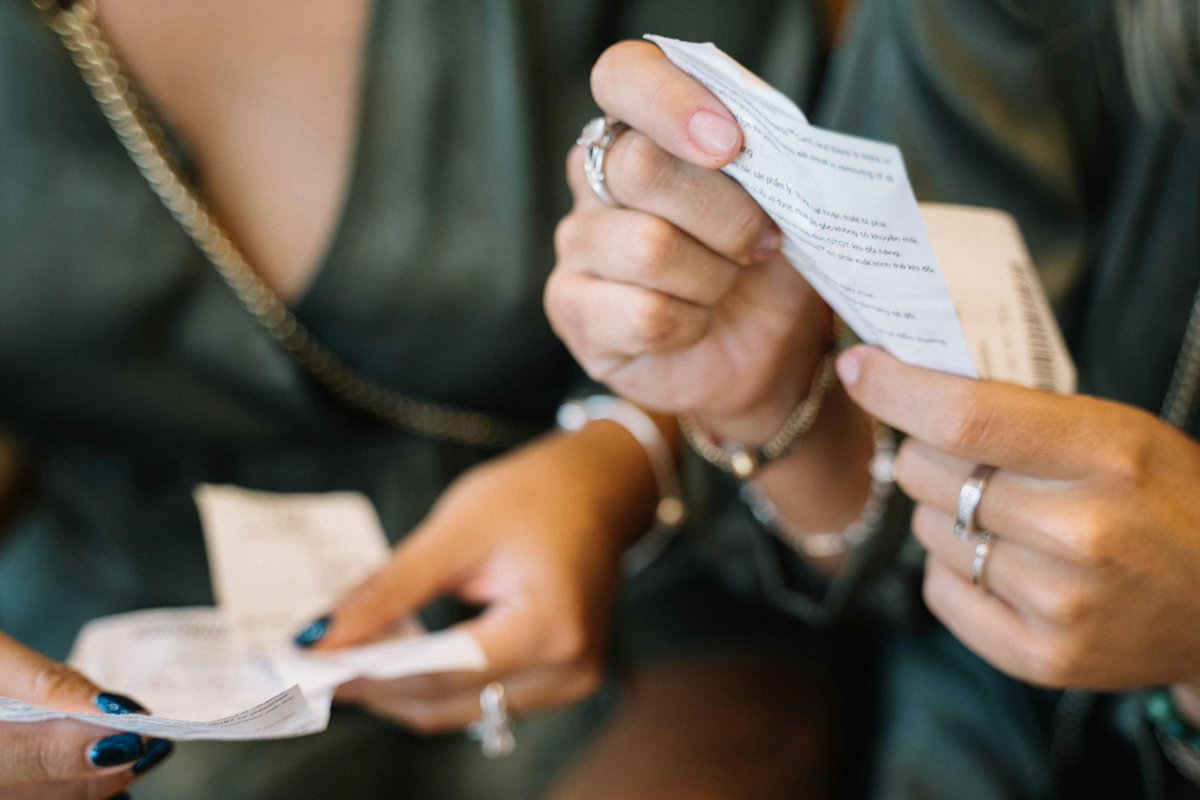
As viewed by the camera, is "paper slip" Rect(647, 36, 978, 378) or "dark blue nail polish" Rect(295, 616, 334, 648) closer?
"paper slip" Rect(647, 36, 978, 378)

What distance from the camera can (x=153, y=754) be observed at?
1.52 feet

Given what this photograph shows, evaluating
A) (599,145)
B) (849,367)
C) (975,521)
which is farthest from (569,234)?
(975,521)

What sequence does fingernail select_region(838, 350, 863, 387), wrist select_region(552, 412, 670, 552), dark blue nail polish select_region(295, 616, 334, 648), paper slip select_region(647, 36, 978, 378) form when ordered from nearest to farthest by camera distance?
paper slip select_region(647, 36, 978, 378) → fingernail select_region(838, 350, 863, 387) → dark blue nail polish select_region(295, 616, 334, 648) → wrist select_region(552, 412, 670, 552)

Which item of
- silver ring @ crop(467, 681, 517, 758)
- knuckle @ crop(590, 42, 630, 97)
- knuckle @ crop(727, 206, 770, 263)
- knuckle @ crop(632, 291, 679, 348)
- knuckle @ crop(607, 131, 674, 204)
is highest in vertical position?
knuckle @ crop(590, 42, 630, 97)

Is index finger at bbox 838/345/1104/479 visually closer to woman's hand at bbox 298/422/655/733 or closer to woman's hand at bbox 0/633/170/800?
woman's hand at bbox 298/422/655/733

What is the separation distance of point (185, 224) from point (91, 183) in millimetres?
85

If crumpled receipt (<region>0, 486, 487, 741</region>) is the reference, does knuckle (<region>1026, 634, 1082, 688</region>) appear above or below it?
above

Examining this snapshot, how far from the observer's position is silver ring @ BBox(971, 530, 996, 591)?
506 millimetres

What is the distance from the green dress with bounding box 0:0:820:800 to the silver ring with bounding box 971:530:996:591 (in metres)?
0.31

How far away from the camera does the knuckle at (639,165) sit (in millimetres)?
466

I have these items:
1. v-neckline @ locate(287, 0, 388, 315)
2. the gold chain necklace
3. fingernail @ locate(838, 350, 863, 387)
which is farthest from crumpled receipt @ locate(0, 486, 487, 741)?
fingernail @ locate(838, 350, 863, 387)

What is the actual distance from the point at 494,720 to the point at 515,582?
107 mm

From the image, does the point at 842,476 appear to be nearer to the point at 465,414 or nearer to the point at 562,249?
the point at 562,249

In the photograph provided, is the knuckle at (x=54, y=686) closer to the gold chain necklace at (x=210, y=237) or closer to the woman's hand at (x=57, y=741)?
the woman's hand at (x=57, y=741)
